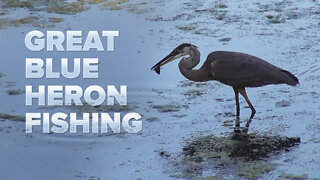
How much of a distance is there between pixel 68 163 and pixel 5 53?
14.6 ft

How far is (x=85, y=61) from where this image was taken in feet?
41.6

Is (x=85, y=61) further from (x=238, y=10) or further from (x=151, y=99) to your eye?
(x=238, y=10)

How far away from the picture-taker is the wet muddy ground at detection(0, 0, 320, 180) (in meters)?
8.90

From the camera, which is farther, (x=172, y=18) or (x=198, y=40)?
(x=172, y=18)

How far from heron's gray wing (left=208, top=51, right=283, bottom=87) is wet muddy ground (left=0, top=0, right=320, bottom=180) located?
42 centimetres

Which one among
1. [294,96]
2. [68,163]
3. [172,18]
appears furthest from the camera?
[172,18]

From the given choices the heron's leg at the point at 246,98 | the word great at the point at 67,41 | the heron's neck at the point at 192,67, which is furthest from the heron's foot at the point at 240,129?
the word great at the point at 67,41

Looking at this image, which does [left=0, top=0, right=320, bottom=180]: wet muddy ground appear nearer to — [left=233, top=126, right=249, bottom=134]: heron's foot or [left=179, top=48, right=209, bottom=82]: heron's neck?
[left=233, top=126, right=249, bottom=134]: heron's foot

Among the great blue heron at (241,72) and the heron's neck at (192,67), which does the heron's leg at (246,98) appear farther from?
the heron's neck at (192,67)

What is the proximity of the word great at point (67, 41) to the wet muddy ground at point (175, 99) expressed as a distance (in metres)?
0.17

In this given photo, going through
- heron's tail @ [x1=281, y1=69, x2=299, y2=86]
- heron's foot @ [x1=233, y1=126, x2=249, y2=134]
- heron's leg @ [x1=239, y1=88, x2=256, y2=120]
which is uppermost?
heron's tail @ [x1=281, y1=69, x2=299, y2=86]

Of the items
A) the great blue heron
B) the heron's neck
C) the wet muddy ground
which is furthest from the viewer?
the heron's neck

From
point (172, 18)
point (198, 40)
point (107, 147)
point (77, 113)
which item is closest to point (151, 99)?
point (77, 113)

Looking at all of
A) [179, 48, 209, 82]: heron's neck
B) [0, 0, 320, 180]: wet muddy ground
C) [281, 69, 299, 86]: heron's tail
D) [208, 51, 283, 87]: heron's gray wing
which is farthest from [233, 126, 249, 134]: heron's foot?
[179, 48, 209, 82]: heron's neck
